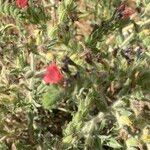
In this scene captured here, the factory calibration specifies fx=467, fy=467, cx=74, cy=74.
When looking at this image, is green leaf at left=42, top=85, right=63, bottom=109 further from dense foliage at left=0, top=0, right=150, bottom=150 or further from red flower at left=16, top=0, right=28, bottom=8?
red flower at left=16, top=0, right=28, bottom=8

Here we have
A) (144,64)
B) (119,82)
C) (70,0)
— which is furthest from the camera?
(119,82)

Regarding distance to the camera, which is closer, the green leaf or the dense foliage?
the green leaf

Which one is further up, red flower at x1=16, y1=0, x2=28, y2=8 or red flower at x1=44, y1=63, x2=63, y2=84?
red flower at x1=16, y1=0, x2=28, y2=8

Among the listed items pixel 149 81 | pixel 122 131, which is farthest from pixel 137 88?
pixel 122 131

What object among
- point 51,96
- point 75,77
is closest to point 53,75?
point 51,96

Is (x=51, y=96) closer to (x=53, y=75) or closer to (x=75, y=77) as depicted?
(x=53, y=75)

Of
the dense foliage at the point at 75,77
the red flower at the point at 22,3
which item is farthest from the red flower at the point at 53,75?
the red flower at the point at 22,3

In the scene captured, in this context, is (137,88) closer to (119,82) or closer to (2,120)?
(119,82)

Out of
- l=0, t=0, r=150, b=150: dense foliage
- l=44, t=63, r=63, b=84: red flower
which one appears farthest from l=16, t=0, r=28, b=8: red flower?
l=44, t=63, r=63, b=84: red flower
